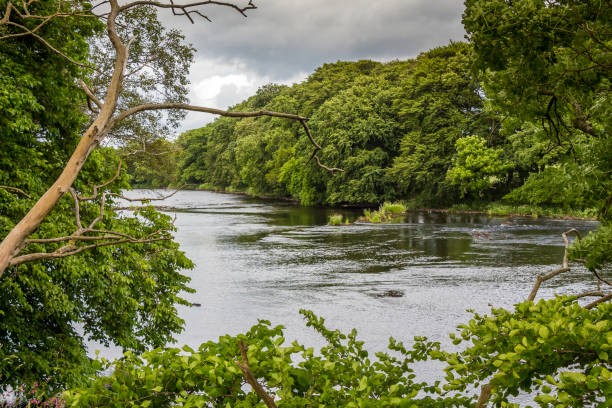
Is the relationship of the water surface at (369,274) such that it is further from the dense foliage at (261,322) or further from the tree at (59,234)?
the tree at (59,234)

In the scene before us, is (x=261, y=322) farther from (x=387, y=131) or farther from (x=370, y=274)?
(x=387, y=131)

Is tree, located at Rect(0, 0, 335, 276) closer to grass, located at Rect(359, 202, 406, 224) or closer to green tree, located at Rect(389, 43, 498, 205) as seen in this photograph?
grass, located at Rect(359, 202, 406, 224)

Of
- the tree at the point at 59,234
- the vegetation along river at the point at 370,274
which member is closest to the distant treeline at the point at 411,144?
the vegetation along river at the point at 370,274

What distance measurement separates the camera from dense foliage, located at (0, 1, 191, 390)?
7.21 metres

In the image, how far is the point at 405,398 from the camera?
2.19 m

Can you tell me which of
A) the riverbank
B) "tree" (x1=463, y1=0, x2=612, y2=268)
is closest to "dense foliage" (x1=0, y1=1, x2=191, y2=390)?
"tree" (x1=463, y1=0, x2=612, y2=268)

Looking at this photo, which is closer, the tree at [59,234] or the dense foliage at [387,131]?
the tree at [59,234]

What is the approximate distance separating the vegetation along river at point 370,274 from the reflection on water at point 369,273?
42mm

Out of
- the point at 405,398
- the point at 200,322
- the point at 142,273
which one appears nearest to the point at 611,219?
the point at 405,398

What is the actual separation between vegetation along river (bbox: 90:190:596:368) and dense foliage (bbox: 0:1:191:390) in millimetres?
1803

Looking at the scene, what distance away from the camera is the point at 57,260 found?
7.50 meters

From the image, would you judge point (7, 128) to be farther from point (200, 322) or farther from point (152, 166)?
point (152, 166)

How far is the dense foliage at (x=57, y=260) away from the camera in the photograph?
23.7 ft

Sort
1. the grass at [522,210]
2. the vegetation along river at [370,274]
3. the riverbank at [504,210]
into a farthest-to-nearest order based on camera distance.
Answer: the grass at [522,210] → the riverbank at [504,210] → the vegetation along river at [370,274]
